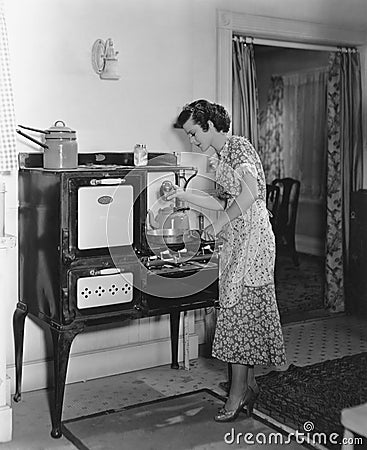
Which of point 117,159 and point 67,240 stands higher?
point 117,159

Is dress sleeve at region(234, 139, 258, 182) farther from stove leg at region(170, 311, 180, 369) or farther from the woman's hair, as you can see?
stove leg at region(170, 311, 180, 369)

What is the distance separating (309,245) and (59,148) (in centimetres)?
499

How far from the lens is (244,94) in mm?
5094

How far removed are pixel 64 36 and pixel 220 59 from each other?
1082 mm

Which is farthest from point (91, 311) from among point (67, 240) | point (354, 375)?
point (354, 375)

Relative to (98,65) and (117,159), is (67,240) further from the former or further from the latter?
(98,65)


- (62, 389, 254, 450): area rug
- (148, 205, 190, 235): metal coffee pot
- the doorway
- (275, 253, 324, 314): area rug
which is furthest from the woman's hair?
the doorway

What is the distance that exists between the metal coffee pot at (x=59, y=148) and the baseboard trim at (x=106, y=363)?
1.17 metres

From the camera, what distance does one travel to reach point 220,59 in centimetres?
468

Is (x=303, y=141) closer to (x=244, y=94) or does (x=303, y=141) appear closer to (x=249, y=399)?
Result: (x=244, y=94)

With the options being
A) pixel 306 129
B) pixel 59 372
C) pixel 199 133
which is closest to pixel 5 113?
pixel 199 133

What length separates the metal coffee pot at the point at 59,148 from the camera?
3689 millimetres

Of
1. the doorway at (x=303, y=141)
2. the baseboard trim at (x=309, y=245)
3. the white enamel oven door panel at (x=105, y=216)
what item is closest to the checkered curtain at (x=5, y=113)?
the white enamel oven door panel at (x=105, y=216)

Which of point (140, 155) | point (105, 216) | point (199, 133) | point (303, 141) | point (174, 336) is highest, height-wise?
point (303, 141)
